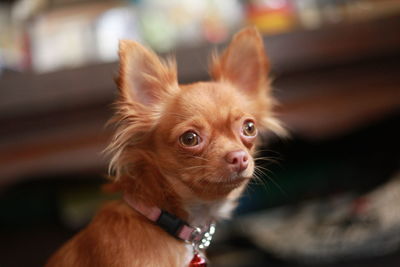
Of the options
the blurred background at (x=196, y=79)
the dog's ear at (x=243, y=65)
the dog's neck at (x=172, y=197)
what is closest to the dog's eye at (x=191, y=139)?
the dog's neck at (x=172, y=197)

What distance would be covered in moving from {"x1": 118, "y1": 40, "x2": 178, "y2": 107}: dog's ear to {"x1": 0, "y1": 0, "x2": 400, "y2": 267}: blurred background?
1.07m

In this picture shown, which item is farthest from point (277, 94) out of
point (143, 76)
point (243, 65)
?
point (143, 76)

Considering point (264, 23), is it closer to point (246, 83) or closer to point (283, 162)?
point (283, 162)

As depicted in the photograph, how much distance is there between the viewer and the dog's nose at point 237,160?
80 cm

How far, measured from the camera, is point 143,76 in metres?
0.93

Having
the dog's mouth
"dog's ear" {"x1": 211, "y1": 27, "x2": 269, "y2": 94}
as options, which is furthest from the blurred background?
the dog's mouth

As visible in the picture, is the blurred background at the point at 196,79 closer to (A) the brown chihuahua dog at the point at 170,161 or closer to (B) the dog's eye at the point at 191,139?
(A) the brown chihuahua dog at the point at 170,161

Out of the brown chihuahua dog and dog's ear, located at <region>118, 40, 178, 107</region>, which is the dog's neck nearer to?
the brown chihuahua dog

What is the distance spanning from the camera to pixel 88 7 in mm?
2408

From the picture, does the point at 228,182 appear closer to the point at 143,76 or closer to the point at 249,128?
the point at 249,128

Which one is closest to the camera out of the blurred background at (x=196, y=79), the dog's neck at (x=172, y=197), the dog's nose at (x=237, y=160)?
the dog's nose at (x=237, y=160)

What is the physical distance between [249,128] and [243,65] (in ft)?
0.65

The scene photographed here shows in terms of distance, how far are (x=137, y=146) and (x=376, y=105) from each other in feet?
5.55

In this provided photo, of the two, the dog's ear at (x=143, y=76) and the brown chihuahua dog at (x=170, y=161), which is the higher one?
the dog's ear at (x=143, y=76)
